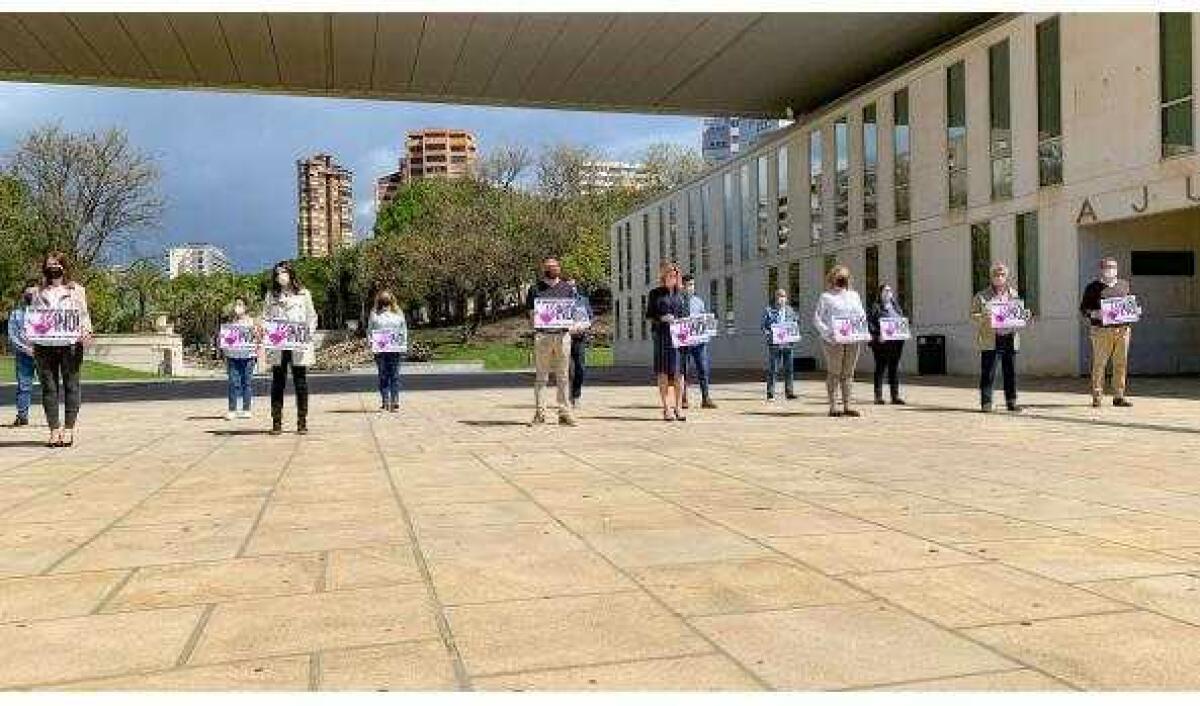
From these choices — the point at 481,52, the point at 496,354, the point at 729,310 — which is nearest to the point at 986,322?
the point at 481,52

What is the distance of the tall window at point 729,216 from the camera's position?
3642cm

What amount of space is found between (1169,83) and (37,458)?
57.3 feet

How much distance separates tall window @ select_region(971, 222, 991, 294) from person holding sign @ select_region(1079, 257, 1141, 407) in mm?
9810

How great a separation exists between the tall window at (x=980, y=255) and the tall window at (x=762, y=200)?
10624mm

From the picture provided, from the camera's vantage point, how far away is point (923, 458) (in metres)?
8.27

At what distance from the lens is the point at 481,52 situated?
25.5m

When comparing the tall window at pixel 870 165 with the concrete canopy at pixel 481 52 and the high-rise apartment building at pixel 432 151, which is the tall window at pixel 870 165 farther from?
the high-rise apartment building at pixel 432 151

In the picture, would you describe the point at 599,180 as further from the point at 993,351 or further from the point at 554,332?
the point at 554,332

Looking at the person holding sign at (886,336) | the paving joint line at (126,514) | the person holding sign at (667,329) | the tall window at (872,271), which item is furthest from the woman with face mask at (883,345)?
the tall window at (872,271)

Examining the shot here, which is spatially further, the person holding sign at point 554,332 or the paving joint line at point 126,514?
the person holding sign at point 554,332

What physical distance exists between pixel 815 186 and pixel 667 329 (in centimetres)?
1929

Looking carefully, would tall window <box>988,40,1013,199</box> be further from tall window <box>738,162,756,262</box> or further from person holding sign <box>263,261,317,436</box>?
person holding sign <box>263,261,317,436</box>

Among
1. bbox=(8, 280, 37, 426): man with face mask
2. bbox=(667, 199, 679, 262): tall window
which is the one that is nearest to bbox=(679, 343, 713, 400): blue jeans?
bbox=(8, 280, 37, 426): man with face mask
